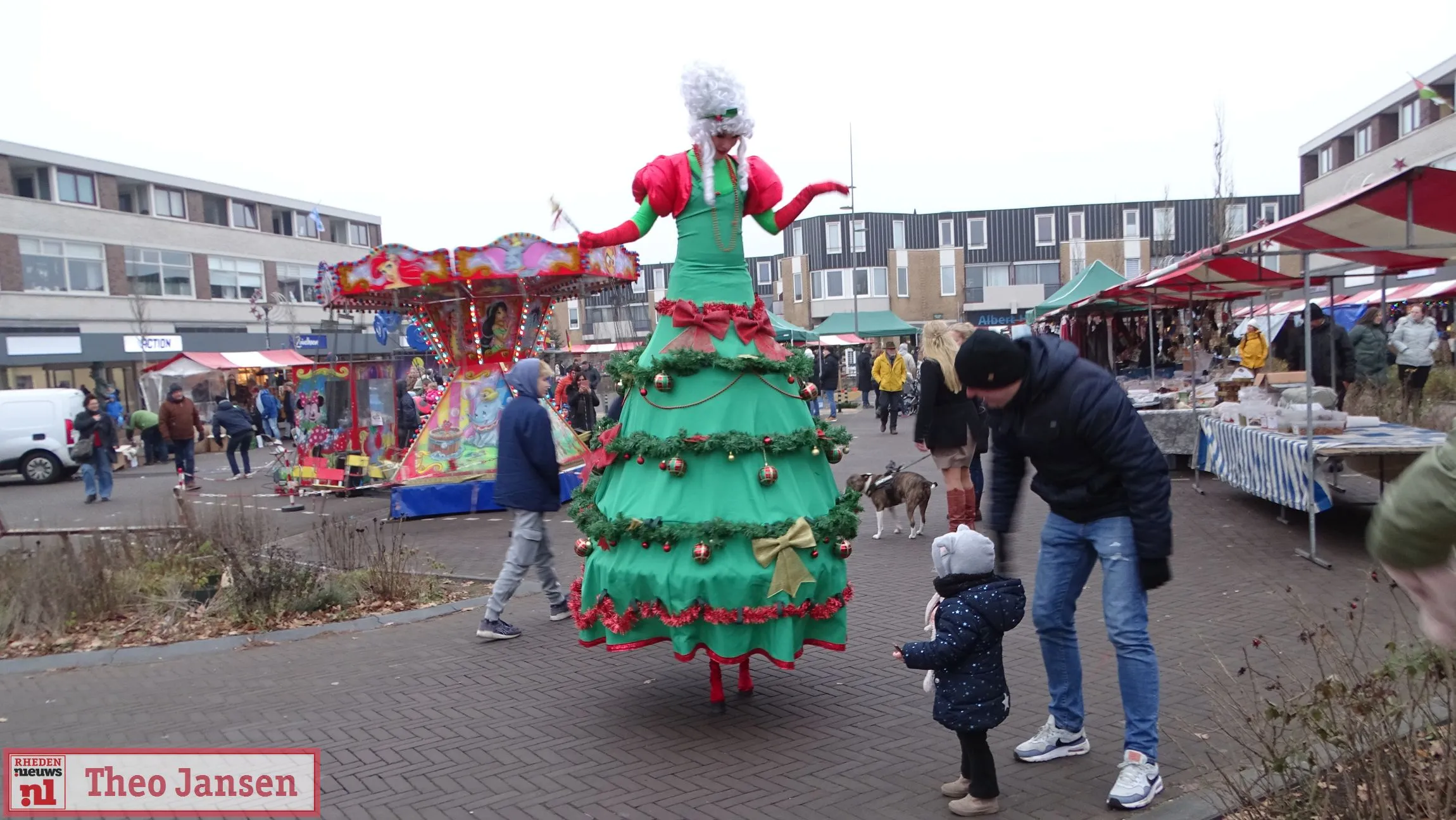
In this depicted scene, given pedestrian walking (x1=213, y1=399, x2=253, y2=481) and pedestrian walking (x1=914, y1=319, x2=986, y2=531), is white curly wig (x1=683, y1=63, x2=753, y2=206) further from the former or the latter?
pedestrian walking (x1=213, y1=399, x2=253, y2=481)

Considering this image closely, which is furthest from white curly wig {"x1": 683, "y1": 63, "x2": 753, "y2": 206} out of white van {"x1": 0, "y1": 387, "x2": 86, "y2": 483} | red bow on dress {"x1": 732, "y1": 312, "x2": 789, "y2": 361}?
white van {"x1": 0, "y1": 387, "x2": 86, "y2": 483}

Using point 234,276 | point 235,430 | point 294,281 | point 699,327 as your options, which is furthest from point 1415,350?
point 294,281

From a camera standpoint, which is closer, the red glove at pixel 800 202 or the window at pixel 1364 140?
the red glove at pixel 800 202

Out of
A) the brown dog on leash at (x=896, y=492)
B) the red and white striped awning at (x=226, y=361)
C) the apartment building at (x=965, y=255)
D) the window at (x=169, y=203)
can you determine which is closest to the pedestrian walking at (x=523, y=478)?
the brown dog on leash at (x=896, y=492)

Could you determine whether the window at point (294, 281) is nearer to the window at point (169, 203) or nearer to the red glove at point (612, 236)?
the window at point (169, 203)

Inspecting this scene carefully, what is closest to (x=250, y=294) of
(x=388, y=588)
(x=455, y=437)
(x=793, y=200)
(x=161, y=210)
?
(x=161, y=210)

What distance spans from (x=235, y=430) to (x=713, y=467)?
1632 centimetres

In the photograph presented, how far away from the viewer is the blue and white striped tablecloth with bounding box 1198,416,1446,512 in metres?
7.39

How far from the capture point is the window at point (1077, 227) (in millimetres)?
58094

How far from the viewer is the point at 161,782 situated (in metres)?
4.34

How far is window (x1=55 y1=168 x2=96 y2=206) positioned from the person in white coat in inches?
1739

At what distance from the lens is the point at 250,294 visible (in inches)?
1907

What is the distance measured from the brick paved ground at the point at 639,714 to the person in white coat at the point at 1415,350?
9.53 metres

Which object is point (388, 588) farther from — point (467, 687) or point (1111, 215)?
point (1111, 215)
